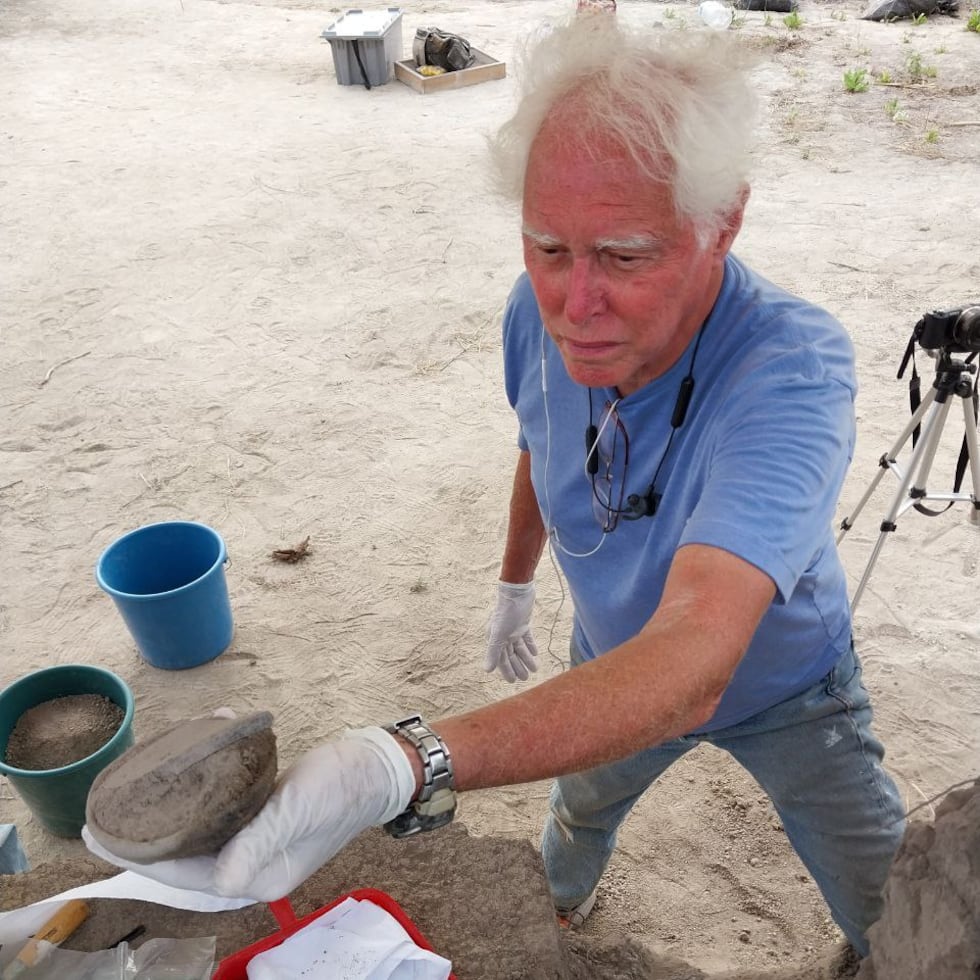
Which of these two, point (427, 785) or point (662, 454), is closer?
point (427, 785)

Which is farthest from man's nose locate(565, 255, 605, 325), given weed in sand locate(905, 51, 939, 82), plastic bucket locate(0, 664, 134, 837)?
weed in sand locate(905, 51, 939, 82)

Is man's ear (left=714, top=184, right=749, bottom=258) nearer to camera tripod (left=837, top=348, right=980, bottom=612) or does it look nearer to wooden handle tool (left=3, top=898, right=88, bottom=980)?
camera tripod (left=837, top=348, right=980, bottom=612)

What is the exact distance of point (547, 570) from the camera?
3848 millimetres

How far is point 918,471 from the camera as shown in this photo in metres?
3.25

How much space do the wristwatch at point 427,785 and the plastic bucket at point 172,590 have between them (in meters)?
1.95

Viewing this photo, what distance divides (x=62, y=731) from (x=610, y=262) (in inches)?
91.4

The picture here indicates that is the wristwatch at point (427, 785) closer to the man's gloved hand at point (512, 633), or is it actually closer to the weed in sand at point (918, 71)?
the man's gloved hand at point (512, 633)

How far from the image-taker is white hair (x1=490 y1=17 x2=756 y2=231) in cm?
144

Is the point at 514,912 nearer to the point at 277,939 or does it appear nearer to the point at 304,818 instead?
the point at 277,939

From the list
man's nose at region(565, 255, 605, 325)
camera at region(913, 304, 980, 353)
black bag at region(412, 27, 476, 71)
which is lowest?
camera at region(913, 304, 980, 353)

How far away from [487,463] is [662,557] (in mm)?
2673

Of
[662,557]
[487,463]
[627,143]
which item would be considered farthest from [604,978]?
[487,463]

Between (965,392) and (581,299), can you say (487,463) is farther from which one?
(581,299)

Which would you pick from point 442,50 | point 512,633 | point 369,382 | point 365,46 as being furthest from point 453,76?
point 512,633
